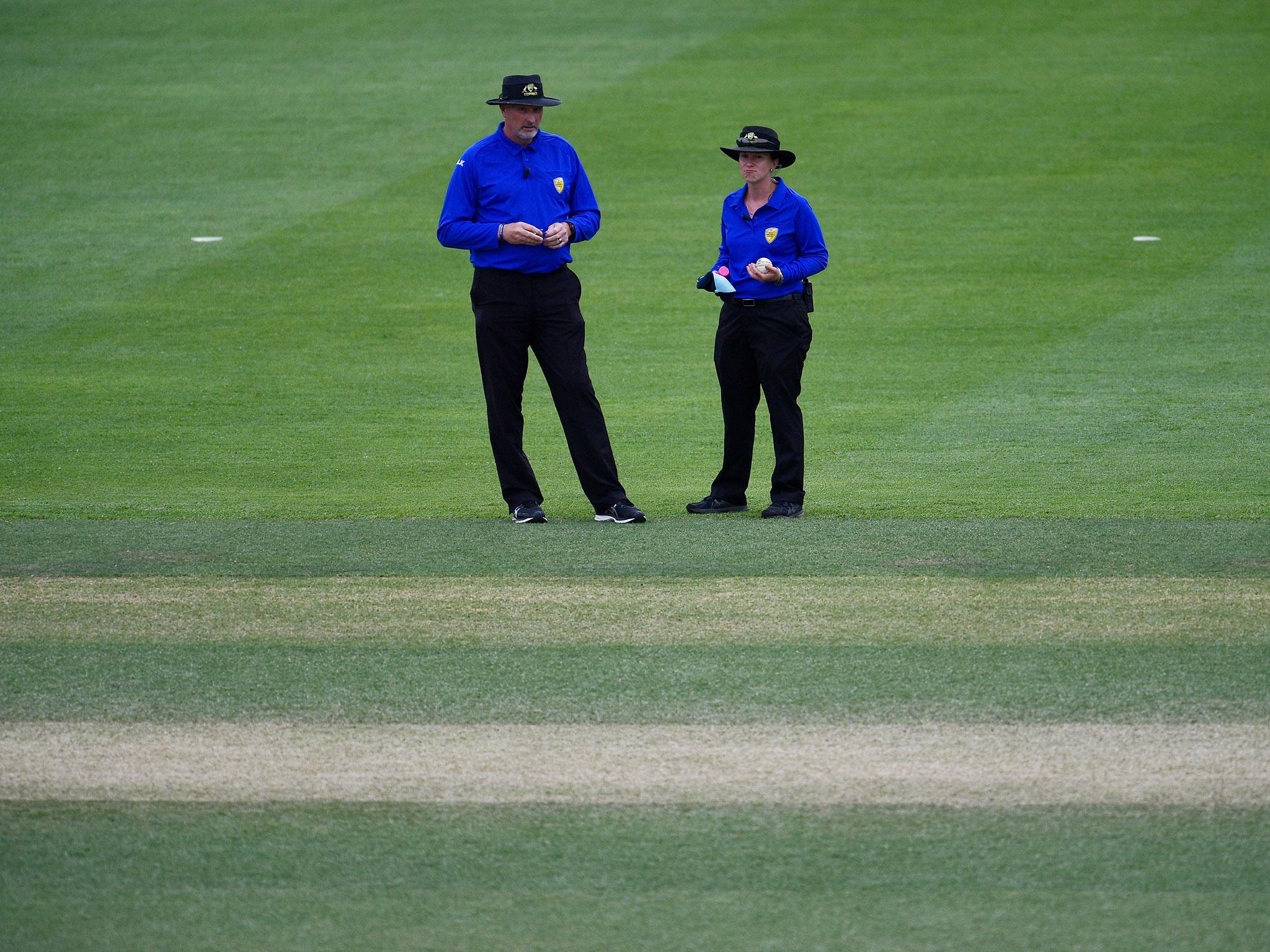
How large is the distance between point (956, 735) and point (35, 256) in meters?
14.0

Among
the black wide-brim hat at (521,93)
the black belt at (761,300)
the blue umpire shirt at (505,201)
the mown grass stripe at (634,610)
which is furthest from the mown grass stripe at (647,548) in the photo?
the black wide-brim hat at (521,93)

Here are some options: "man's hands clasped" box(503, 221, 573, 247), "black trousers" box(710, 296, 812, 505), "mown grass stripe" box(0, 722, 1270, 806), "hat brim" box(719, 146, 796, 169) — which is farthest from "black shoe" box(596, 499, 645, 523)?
"mown grass stripe" box(0, 722, 1270, 806)

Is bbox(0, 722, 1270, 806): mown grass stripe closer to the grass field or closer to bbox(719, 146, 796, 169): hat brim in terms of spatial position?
the grass field

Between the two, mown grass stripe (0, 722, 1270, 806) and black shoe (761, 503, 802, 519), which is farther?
black shoe (761, 503, 802, 519)

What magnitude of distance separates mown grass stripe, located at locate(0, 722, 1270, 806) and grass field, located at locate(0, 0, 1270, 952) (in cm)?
2

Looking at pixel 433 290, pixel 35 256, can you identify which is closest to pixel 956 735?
pixel 433 290

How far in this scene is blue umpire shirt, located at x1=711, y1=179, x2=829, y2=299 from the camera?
7.93 metres

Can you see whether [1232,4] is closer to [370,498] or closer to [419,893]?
[370,498]

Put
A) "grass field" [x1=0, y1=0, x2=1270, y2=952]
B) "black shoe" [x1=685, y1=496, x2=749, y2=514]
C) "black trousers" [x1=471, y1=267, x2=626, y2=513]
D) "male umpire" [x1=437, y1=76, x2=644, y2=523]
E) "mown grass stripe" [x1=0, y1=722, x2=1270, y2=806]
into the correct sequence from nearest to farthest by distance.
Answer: "grass field" [x1=0, y1=0, x2=1270, y2=952]
"mown grass stripe" [x1=0, y1=722, x2=1270, y2=806]
"male umpire" [x1=437, y1=76, x2=644, y2=523]
"black trousers" [x1=471, y1=267, x2=626, y2=513]
"black shoe" [x1=685, y1=496, x2=749, y2=514]

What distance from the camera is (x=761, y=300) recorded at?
7.95 meters

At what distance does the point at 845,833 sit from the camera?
408 cm

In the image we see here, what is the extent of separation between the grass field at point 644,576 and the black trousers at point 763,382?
0.34 metres

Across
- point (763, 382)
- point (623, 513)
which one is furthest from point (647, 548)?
point (763, 382)

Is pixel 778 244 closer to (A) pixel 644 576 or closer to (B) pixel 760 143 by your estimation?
(B) pixel 760 143
